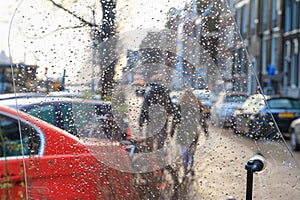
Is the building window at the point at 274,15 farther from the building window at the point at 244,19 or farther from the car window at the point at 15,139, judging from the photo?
the car window at the point at 15,139

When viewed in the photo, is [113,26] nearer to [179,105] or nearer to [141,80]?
[141,80]

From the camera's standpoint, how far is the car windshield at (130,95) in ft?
7.32

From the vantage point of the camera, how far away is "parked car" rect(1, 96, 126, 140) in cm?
226

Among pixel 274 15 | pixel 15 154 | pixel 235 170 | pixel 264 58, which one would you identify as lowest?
pixel 264 58

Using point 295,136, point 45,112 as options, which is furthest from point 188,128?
point 295,136

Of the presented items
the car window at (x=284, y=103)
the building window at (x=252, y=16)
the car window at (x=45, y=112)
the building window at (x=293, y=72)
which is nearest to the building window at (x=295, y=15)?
the building window at (x=293, y=72)

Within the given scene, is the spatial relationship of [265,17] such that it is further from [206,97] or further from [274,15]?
[206,97]

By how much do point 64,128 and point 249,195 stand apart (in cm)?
75

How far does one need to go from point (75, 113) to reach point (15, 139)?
9.31ft

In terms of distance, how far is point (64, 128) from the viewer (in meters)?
2.26

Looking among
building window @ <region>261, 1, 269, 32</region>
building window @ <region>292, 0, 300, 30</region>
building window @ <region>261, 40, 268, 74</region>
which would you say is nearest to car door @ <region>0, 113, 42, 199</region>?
building window @ <region>292, 0, 300, 30</region>

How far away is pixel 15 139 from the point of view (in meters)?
4.96

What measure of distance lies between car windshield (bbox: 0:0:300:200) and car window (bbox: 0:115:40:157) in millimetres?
17

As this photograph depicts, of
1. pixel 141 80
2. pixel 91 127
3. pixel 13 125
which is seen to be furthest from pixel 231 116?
pixel 13 125
